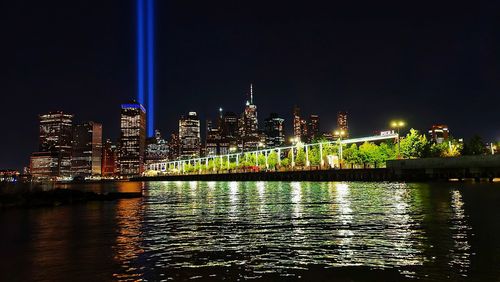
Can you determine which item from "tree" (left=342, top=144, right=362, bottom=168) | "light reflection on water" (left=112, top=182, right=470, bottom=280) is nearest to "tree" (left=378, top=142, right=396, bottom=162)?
"tree" (left=342, top=144, right=362, bottom=168)

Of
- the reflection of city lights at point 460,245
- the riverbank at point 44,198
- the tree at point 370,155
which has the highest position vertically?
the tree at point 370,155

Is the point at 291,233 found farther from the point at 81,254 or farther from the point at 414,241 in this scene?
the point at 81,254

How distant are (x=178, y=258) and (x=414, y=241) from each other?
10802 millimetres

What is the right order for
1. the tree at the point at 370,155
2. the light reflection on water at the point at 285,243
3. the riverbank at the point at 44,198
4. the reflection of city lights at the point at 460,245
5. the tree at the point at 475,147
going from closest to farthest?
the reflection of city lights at the point at 460,245, the light reflection on water at the point at 285,243, the riverbank at the point at 44,198, the tree at the point at 475,147, the tree at the point at 370,155

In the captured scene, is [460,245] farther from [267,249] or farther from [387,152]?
[387,152]

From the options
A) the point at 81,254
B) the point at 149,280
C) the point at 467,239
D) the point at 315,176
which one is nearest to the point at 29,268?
the point at 81,254

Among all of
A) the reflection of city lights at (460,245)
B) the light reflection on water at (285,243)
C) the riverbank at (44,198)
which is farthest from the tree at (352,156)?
the reflection of city lights at (460,245)

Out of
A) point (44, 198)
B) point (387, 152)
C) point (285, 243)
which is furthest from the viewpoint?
point (387, 152)

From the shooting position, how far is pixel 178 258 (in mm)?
17562

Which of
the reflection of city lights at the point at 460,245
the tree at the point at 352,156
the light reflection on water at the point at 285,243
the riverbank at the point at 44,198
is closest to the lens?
the reflection of city lights at the point at 460,245

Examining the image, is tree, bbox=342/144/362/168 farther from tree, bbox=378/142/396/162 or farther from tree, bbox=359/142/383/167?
tree, bbox=378/142/396/162

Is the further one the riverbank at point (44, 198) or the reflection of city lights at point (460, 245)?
the riverbank at point (44, 198)

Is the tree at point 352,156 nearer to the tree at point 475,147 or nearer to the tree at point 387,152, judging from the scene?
the tree at point 387,152

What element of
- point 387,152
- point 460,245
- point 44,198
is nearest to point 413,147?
point 387,152
